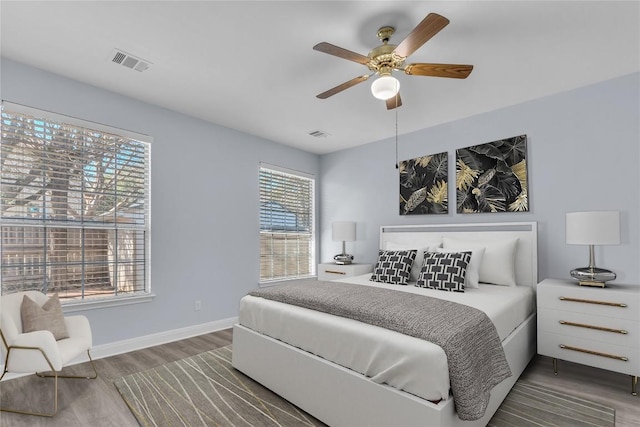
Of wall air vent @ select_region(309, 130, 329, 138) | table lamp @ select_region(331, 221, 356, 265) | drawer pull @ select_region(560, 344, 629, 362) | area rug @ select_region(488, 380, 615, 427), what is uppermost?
wall air vent @ select_region(309, 130, 329, 138)

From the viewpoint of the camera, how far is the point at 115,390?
2.38 m

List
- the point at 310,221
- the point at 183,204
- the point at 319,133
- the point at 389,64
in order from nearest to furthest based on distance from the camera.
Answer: the point at 389,64, the point at 183,204, the point at 319,133, the point at 310,221

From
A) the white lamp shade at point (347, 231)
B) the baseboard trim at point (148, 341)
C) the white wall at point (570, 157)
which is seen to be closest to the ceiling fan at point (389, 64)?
the white wall at point (570, 157)

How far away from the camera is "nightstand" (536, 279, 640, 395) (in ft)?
7.68

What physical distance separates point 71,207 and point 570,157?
467cm

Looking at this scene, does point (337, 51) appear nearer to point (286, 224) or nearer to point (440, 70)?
point (440, 70)

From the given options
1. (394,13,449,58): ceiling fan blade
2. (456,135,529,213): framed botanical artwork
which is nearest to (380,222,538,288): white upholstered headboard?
(456,135,529,213): framed botanical artwork

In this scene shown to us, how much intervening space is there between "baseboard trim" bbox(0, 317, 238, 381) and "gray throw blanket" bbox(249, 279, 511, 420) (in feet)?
5.91

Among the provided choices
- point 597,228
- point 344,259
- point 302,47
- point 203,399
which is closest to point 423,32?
point 302,47

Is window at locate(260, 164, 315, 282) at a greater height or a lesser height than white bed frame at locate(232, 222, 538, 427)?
greater

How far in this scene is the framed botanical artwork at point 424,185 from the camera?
3979 millimetres

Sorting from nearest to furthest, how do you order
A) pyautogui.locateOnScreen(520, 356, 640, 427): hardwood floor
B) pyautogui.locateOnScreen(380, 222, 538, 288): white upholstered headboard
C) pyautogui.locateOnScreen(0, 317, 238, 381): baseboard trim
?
1. pyautogui.locateOnScreen(520, 356, 640, 427): hardwood floor
2. pyautogui.locateOnScreen(0, 317, 238, 381): baseboard trim
3. pyautogui.locateOnScreen(380, 222, 538, 288): white upholstered headboard

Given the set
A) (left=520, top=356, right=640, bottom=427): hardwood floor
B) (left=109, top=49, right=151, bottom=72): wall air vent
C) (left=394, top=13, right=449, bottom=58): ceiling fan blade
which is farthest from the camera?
(left=109, top=49, right=151, bottom=72): wall air vent

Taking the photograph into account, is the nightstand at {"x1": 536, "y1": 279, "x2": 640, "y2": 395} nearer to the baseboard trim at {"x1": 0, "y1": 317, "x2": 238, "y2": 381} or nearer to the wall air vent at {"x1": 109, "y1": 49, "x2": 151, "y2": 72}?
the baseboard trim at {"x1": 0, "y1": 317, "x2": 238, "y2": 381}
